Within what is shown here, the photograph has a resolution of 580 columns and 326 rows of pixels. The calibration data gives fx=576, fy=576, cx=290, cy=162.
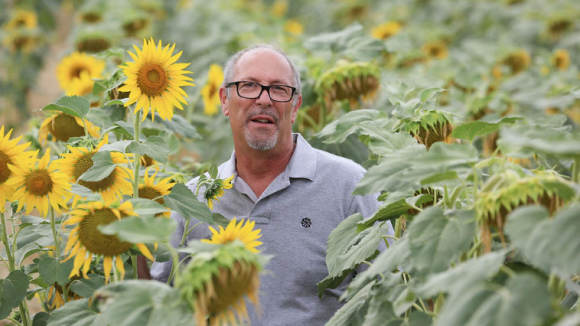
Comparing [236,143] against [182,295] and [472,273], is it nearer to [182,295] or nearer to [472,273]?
[182,295]

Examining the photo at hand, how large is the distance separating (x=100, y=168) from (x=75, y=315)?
0.92 ft

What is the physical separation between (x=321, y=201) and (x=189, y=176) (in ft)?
1.41

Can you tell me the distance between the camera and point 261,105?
1534 mm

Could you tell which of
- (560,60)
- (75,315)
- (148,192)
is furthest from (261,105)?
(560,60)

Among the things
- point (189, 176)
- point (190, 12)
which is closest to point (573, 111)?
point (189, 176)

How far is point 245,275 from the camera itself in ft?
2.64

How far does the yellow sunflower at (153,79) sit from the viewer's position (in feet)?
3.81

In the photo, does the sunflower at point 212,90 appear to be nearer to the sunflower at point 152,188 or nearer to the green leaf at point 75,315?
the sunflower at point 152,188

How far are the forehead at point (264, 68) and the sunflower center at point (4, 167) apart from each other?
0.64m

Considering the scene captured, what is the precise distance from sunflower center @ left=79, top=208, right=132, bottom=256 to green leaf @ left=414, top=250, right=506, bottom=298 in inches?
20.1

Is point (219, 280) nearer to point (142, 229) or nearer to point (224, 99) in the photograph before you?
point (142, 229)

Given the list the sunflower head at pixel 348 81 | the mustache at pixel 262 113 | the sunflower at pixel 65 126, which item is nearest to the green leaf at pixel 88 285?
the sunflower at pixel 65 126

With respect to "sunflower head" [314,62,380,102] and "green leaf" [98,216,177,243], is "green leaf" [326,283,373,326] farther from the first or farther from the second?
"sunflower head" [314,62,380,102]

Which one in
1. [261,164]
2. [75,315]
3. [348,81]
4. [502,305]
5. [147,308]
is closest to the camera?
[502,305]
